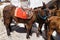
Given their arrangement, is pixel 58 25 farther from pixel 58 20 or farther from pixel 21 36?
pixel 21 36

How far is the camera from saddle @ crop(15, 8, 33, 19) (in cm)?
775

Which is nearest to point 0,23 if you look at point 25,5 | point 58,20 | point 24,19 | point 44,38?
point 25,5

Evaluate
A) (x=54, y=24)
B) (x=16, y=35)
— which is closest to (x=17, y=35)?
(x=16, y=35)

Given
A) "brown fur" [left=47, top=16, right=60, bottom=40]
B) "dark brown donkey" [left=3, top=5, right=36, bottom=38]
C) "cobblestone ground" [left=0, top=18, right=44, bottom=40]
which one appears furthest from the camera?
"cobblestone ground" [left=0, top=18, right=44, bottom=40]

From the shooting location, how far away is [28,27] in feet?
25.7

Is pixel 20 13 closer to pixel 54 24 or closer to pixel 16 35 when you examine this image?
pixel 16 35

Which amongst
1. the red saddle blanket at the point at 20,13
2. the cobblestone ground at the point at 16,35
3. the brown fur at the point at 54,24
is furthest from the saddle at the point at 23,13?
the brown fur at the point at 54,24

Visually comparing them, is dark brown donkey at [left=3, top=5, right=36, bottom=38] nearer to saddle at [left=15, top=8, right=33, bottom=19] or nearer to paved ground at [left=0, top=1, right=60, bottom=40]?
saddle at [left=15, top=8, right=33, bottom=19]

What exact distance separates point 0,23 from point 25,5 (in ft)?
4.90

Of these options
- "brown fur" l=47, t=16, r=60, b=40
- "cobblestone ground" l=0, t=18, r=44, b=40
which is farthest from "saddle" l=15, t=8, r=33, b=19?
"brown fur" l=47, t=16, r=60, b=40

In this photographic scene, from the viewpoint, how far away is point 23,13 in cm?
781

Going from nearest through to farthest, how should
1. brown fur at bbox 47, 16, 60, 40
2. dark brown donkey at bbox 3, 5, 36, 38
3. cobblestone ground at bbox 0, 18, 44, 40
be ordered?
brown fur at bbox 47, 16, 60, 40
dark brown donkey at bbox 3, 5, 36, 38
cobblestone ground at bbox 0, 18, 44, 40

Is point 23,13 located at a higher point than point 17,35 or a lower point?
higher

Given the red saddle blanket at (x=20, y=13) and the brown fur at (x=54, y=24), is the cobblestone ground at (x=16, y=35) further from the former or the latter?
the brown fur at (x=54, y=24)
